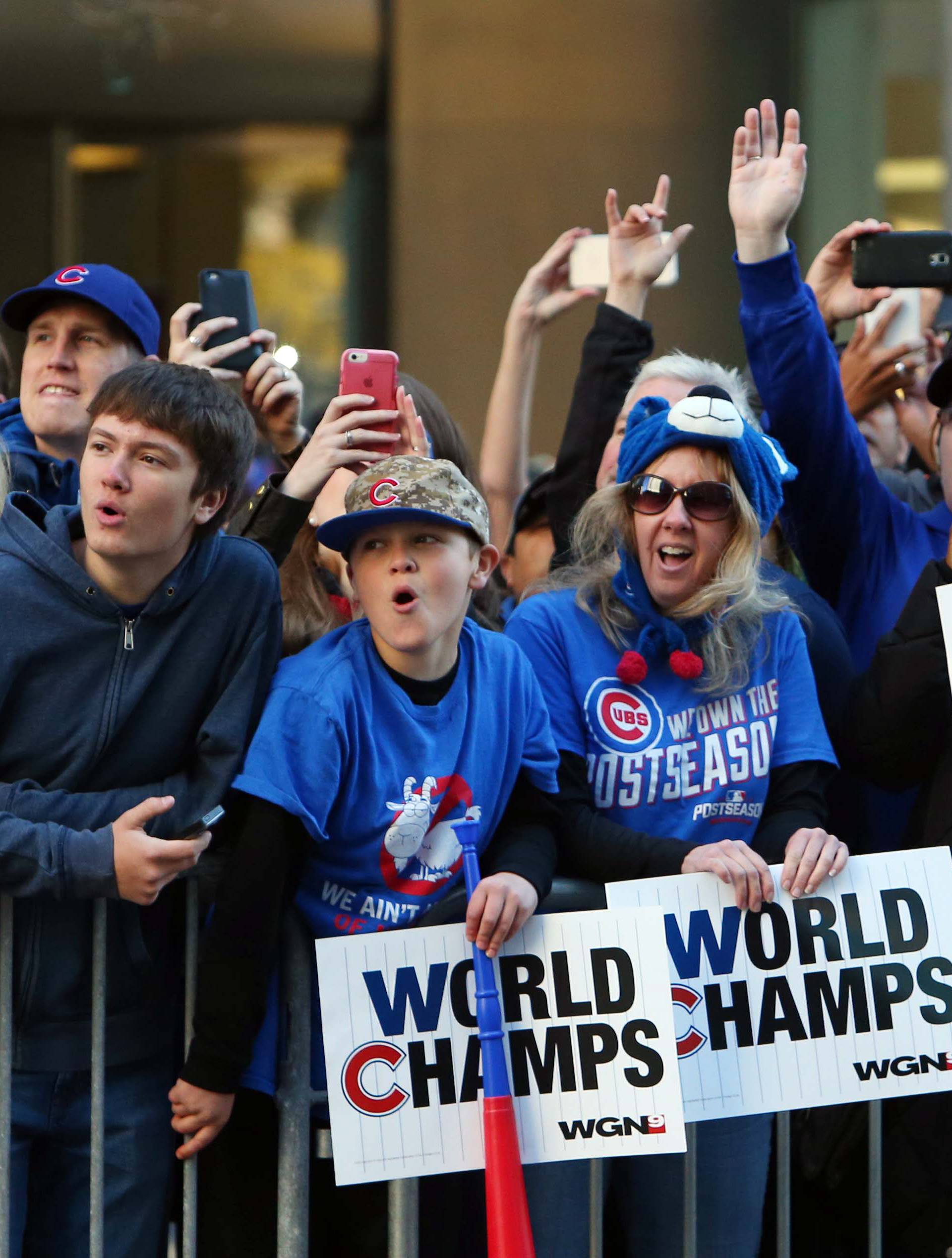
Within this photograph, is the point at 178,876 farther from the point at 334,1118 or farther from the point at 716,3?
the point at 716,3

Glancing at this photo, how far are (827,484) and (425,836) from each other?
145 centimetres

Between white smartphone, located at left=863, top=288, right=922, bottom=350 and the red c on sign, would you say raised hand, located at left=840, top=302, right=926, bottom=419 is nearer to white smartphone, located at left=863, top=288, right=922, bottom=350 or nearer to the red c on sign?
white smartphone, located at left=863, top=288, right=922, bottom=350

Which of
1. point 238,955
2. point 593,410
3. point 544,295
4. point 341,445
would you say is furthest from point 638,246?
point 238,955

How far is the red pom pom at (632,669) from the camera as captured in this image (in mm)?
3258

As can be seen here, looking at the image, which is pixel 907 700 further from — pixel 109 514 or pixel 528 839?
pixel 109 514

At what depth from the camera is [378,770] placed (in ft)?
9.62

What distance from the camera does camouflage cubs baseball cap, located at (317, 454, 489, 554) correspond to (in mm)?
3027

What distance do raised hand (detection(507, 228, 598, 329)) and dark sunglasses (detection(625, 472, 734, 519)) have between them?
1536mm

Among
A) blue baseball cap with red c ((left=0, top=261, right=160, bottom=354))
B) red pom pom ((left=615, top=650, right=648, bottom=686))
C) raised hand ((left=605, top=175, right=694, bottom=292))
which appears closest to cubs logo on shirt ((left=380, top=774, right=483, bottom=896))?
red pom pom ((left=615, top=650, right=648, bottom=686))

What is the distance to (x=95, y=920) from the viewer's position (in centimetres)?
295

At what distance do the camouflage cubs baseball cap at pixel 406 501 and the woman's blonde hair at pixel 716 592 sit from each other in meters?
0.37

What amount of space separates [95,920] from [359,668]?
674 mm

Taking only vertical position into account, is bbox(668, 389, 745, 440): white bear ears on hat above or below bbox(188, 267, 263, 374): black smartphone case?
below

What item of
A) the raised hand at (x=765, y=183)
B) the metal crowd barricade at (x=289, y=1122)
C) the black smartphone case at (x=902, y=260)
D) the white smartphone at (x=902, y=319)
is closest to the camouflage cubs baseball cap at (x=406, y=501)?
the metal crowd barricade at (x=289, y=1122)
